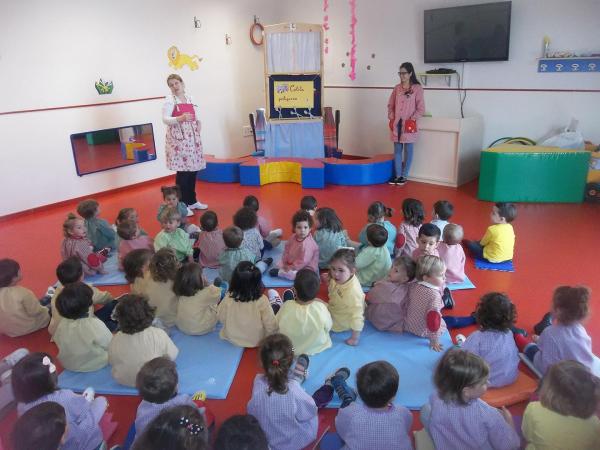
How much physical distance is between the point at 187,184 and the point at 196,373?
3211 mm

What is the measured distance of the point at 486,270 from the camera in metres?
3.91

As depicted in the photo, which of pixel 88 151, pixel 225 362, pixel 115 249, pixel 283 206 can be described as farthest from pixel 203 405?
pixel 88 151

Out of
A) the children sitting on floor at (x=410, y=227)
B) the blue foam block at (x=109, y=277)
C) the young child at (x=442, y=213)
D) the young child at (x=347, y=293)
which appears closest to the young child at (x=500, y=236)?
the young child at (x=442, y=213)

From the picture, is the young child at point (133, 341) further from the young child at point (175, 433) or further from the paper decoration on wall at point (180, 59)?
the paper decoration on wall at point (180, 59)

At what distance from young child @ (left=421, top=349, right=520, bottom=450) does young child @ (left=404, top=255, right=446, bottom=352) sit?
3.06 feet

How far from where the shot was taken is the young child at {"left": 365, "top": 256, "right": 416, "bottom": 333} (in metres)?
2.91

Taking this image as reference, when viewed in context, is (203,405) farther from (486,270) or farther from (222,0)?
(222,0)

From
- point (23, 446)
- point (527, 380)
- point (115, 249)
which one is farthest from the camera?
point (115, 249)

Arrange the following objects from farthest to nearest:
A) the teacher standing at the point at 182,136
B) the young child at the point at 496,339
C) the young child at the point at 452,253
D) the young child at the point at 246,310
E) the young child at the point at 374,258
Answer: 1. the teacher standing at the point at 182,136
2. the young child at the point at 452,253
3. the young child at the point at 374,258
4. the young child at the point at 246,310
5. the young child at the point at 496,339

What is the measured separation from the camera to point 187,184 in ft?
18.2

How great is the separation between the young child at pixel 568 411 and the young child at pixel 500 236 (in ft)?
7.27

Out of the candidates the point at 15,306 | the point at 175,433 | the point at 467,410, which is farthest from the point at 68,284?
the point at 467,410

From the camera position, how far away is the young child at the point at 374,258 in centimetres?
343

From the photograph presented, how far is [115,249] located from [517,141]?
5.07 metres
